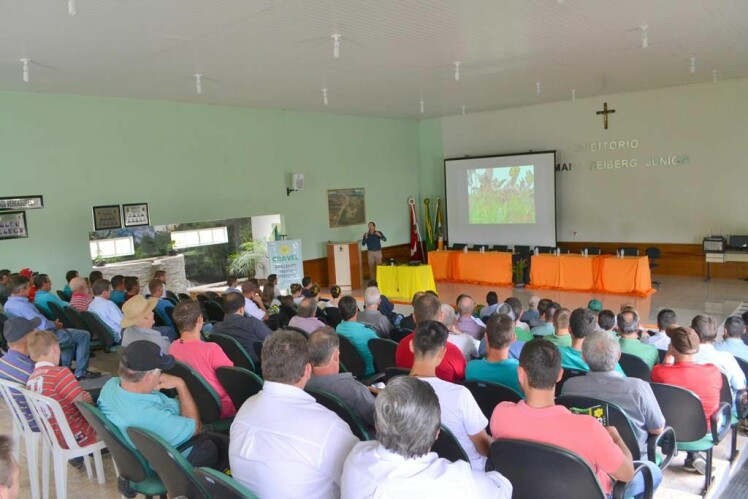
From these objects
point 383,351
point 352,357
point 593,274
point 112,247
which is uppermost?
point 112,247

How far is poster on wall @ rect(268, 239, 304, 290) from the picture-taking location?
433 inches

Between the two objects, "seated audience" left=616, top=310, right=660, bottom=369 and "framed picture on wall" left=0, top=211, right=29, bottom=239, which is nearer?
"seated audience" left=616, top=310, right=660, bottom=369

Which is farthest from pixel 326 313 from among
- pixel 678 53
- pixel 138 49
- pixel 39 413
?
pixel 678 53

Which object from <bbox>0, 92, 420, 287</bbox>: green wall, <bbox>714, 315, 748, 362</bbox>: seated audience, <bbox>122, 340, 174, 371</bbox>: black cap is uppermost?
<bbox>0, 92, 420, 287</bbox>: green wall

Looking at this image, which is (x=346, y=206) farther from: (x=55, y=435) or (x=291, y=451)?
(x=291, y=451)

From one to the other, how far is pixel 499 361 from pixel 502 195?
37.3 feet

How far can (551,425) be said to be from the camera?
227 centimetres

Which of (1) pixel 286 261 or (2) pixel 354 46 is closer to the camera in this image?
(2) pixel 354 46

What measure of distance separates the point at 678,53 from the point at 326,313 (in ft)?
21.3

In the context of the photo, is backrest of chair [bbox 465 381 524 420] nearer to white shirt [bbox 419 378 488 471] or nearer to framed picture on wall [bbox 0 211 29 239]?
white shirt [bbox 419 378 488 471]

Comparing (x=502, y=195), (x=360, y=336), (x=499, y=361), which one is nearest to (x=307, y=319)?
(x=360, y=336)

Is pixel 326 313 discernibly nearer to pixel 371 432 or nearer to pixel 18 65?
pixel 371 432

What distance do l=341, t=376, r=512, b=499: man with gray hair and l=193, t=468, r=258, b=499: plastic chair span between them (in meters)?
0.34

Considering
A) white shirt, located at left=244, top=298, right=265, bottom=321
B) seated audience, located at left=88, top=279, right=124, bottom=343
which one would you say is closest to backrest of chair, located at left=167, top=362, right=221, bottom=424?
white shirt, located at left=244, top=298, right=265, bottom=321
